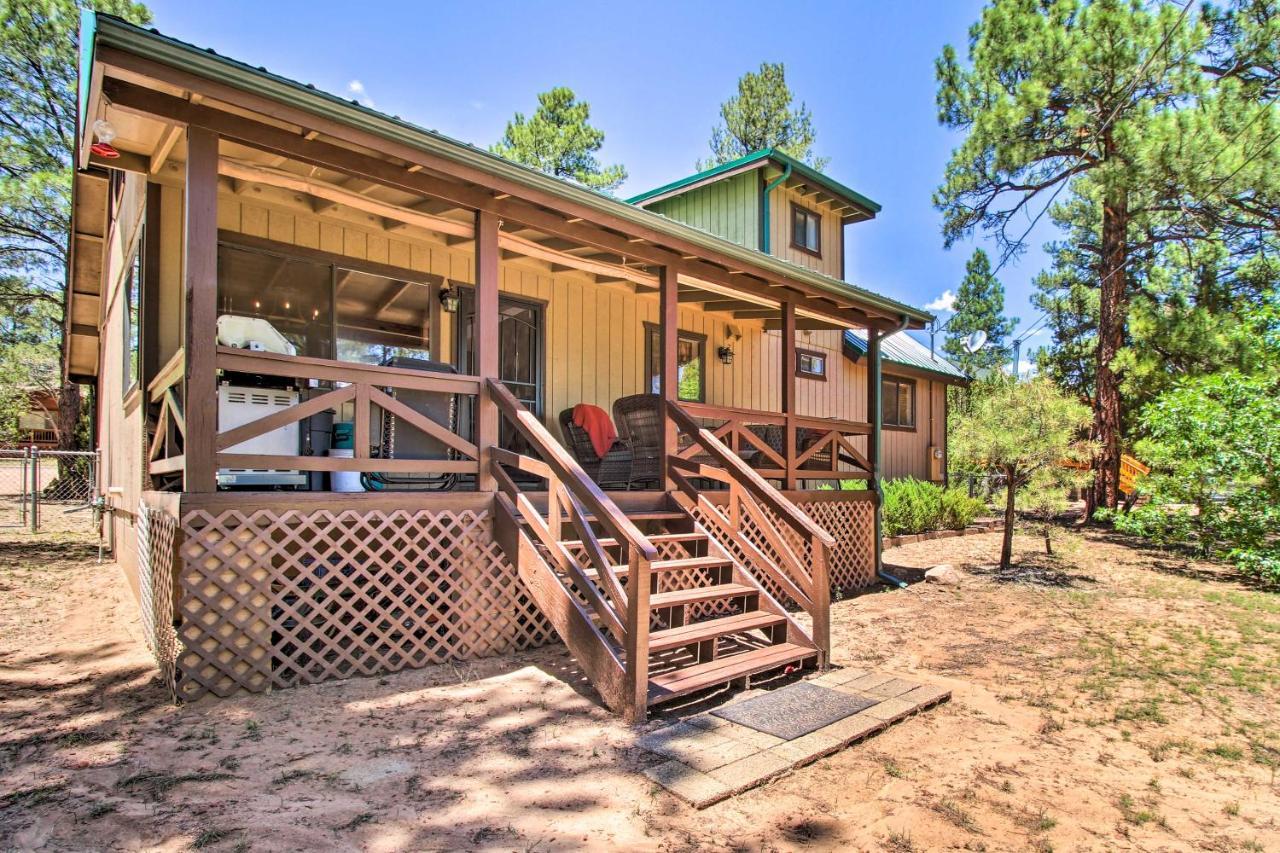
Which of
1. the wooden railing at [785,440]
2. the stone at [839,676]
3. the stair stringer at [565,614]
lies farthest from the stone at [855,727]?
the wooden railing at [785,440]

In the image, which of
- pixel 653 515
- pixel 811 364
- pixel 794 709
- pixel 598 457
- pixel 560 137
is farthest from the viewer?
pixel 560 137

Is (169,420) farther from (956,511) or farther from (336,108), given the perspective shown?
(956,511)

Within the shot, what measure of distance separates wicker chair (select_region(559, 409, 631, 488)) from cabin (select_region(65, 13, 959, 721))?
0.10 feet

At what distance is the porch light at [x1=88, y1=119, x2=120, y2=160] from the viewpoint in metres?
4.07

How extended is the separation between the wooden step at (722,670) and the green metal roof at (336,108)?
334 cm

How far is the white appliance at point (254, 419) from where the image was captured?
4.69 m

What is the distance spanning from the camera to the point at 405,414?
4.46 m

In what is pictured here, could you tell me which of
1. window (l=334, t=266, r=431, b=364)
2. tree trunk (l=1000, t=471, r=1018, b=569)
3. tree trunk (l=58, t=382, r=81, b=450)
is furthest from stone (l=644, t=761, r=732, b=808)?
tree trunk (l=58, t=382, r=81, b=450)

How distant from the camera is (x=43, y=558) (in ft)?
29.6

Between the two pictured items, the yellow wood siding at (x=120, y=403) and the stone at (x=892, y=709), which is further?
the yellow wood siding at (x=120, y=403)

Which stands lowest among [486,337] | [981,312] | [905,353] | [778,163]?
[486,337]

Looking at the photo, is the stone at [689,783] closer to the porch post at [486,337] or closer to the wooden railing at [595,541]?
the wooden railing at [595,541]

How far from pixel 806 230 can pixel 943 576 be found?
294 inches

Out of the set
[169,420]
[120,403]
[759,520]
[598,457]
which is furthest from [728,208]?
[169,420]
